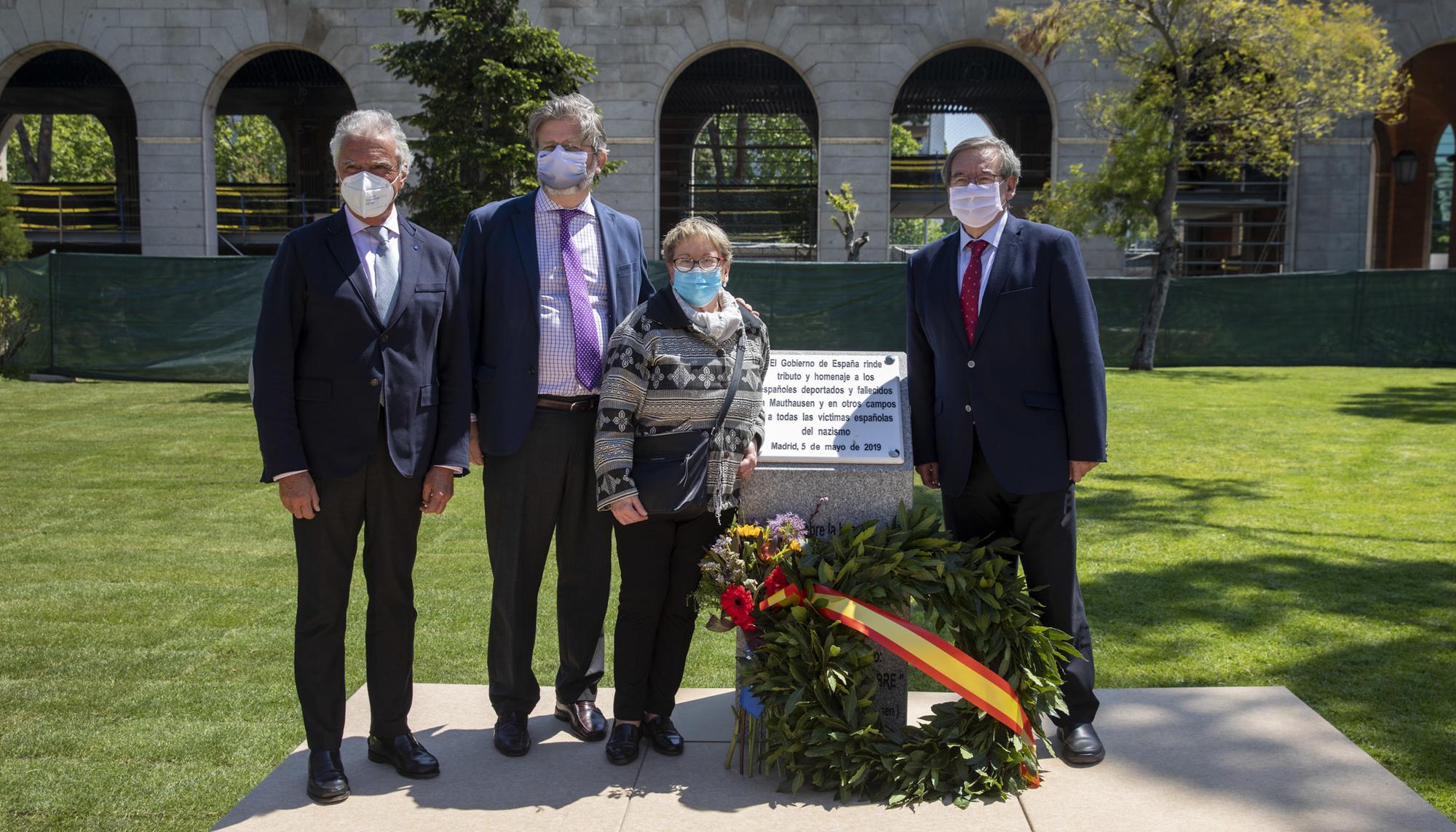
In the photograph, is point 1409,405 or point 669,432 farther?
point 1409,405

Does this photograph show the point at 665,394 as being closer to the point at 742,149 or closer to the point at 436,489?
the point at 436,489

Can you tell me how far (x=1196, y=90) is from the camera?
22453 mm

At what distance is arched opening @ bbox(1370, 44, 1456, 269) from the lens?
34156 millimetres

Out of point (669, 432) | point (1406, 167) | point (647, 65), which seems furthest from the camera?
point (1406, 167)

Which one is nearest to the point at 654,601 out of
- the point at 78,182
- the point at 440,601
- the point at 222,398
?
the point at 440,601

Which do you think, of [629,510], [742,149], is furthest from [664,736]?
[742,149]

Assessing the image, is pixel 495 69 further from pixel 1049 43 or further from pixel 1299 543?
pixel 1049 43

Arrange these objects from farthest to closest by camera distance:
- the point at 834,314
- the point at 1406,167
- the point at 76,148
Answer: the point at 76,148 → the point at 1406,167 → the point at 834,314

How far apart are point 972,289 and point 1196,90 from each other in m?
20.4

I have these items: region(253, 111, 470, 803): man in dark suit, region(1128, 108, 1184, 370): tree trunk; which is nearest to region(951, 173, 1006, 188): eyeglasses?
region(253, 111, 470, 803): man in dark suit

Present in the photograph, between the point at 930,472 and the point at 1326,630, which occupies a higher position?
the point at 930,472

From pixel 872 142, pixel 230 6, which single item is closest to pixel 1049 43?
pixel 872 142

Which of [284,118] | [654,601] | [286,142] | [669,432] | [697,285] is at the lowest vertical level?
[654,601]

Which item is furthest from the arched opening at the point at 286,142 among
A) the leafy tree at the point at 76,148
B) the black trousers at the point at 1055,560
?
the black trousers at the point at 1055,560
